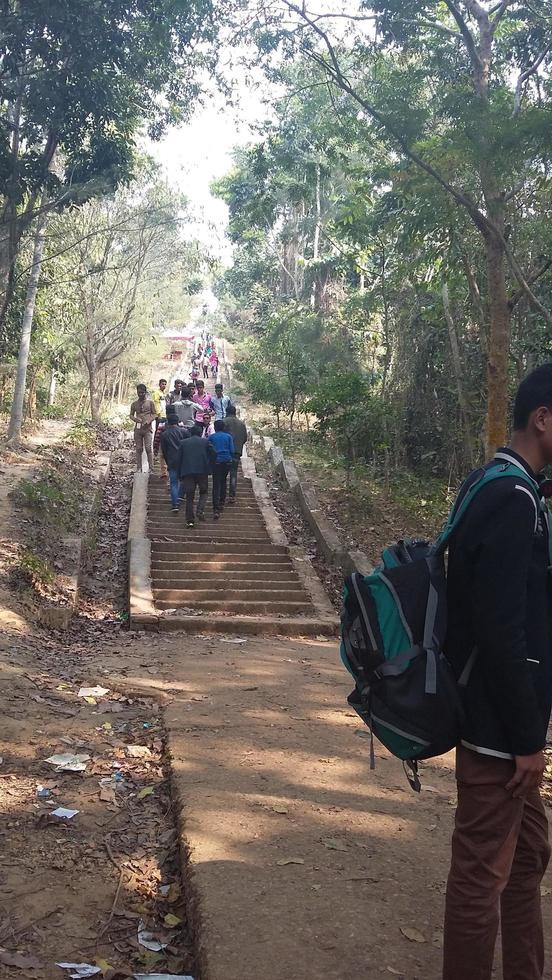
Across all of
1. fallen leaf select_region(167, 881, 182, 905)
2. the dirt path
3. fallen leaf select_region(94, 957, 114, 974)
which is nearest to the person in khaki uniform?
the dirt path

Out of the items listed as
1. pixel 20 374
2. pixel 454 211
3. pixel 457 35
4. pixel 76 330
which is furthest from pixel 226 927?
pixel 76 330

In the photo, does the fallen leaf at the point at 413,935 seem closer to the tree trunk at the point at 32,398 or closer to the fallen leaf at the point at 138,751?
the fallen leaf at the point at 138,751

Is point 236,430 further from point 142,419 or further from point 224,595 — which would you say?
point 224,595

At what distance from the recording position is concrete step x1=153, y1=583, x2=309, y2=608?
1002 cm

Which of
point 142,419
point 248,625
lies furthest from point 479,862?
point 142,419

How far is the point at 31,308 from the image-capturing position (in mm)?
15992

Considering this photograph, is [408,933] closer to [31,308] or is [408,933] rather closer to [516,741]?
[516,741]

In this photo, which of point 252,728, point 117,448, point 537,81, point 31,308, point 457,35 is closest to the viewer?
point 252,728

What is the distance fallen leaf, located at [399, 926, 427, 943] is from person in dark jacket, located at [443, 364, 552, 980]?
555 mm

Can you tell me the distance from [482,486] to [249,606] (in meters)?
8.03

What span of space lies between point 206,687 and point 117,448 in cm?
1530

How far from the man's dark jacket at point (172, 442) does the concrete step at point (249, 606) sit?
10.6ft

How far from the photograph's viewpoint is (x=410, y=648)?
2.15 m

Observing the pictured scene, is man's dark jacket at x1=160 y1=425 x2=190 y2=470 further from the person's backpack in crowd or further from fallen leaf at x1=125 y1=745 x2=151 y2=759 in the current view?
the person's backpack in crowd
